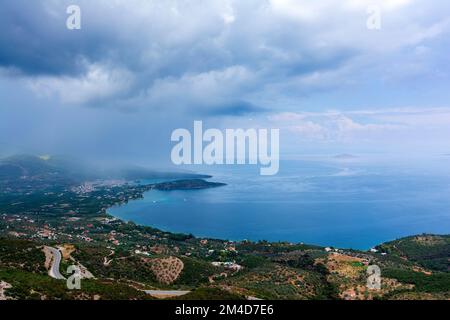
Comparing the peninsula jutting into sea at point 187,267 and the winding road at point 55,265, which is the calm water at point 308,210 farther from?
the winding road at point 55,265

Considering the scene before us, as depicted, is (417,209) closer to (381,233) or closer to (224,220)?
(381,233)

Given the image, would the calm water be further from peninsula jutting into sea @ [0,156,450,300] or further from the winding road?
the winding road

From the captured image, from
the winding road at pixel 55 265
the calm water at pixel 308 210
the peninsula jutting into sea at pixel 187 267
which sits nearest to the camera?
the peninsula jutting into sea at pixel 187 267

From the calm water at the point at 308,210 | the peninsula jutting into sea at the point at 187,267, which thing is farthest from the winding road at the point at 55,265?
the calm water at the point at 308,210

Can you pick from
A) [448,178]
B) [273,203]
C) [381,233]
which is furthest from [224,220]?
[448,178]

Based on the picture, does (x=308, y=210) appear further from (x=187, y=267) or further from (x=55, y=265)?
(x=55, y=265)
